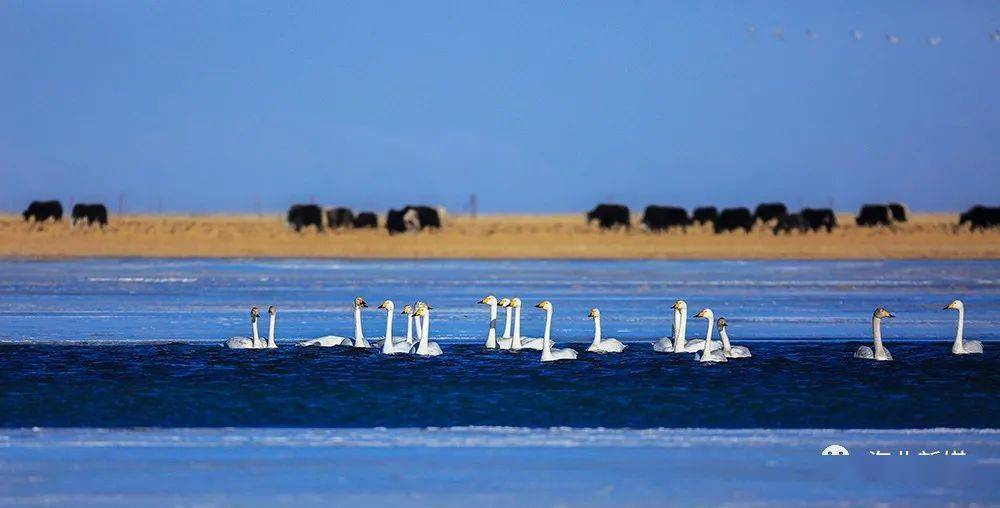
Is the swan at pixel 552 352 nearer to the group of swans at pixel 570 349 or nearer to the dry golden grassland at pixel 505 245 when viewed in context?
the group of swans at pixel 570 349

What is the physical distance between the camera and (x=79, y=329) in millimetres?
18516

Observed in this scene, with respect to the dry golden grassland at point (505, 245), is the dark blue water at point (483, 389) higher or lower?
lower

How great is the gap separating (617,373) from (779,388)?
63.5 inches

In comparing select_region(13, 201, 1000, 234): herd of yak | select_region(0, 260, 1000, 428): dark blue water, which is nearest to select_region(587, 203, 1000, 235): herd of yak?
select_region(13, 201, 1000, 234): herd of yak

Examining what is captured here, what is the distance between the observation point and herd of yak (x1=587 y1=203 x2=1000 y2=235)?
6962 cm

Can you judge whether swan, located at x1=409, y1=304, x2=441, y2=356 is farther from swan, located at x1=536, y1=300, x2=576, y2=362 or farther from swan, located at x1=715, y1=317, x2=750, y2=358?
swan, located at x1=715, y1=317, x2=750, y2=358

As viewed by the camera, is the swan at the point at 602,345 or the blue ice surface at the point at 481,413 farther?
the swan at the point at 602,345

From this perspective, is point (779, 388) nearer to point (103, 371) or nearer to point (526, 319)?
point (103, 371)

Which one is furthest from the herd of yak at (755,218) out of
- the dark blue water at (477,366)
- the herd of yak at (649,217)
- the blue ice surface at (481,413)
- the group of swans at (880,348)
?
the group of swans at (880,348)

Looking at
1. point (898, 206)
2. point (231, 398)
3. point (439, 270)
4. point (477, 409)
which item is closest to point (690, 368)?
point (477, 409)

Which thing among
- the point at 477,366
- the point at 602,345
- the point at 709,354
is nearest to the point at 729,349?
the point at 709,354

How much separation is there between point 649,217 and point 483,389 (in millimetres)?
59070

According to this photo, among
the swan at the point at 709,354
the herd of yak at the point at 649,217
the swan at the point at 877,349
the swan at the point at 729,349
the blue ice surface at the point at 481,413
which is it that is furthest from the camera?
the herd of yak at the point at 649,217

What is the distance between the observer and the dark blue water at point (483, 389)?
11430 millimetres
